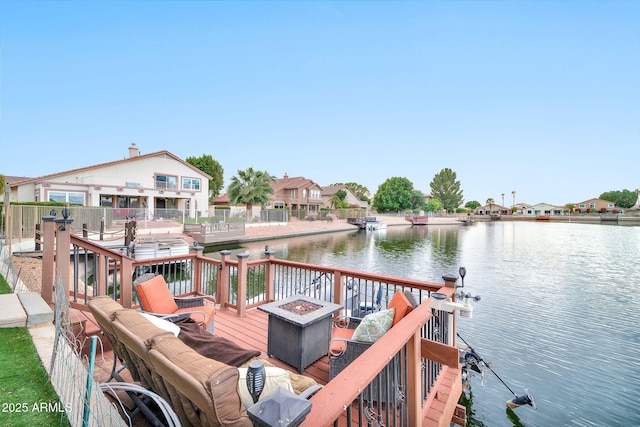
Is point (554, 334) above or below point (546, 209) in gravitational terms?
below

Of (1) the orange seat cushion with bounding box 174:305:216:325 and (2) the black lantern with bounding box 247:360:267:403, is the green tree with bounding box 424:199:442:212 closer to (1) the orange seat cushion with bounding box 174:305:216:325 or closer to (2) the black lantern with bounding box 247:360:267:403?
(1) the orange seat cushion with bounding box 174:305:216:325

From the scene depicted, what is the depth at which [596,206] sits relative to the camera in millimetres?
79875

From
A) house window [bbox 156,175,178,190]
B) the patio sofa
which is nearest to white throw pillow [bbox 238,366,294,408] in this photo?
the patio sofa

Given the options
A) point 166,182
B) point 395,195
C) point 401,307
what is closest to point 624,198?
point 395,195

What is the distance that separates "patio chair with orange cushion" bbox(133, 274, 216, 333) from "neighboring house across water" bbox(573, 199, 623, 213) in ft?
348

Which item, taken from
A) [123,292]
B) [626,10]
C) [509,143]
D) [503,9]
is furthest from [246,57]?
[509,143]

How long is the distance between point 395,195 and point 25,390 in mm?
61272

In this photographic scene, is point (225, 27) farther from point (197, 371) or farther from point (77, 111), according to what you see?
point (197, 371)

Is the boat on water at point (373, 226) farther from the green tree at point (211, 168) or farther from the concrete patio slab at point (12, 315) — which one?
the concrete patio slab at point (12, 315)

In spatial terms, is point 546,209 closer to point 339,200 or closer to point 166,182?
point 339,200

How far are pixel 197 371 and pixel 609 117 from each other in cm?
4589

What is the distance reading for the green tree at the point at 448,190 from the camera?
77688mm

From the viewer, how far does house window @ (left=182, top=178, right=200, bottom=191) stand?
96.7 feet

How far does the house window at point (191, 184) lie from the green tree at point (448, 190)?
220 feet
